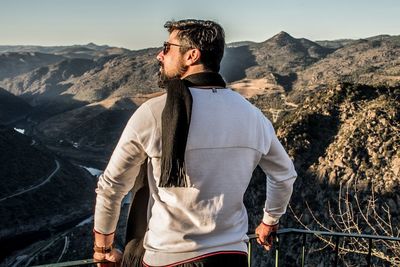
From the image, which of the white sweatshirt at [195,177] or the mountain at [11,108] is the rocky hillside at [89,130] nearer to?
the mountain at [11,108]

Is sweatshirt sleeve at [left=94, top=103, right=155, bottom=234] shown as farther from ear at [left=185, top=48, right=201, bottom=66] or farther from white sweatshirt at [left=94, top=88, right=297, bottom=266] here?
ear at [left=185, top=48, right=201, bottom=66]

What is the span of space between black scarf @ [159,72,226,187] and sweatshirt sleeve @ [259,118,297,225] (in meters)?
0.57

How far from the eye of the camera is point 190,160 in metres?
2.60

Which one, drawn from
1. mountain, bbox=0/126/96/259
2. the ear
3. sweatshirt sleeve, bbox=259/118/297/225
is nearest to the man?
the ear

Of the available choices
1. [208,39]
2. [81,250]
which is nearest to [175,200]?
[208,39]

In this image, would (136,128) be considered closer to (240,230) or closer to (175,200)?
(175,200)

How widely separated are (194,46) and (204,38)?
70 millimetres

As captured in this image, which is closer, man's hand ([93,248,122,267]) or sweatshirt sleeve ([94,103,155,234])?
sweatshirt sleeve ([94,103,155,234])

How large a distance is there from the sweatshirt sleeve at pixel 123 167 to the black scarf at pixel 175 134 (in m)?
0.10

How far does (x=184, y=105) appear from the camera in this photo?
2.56 meters

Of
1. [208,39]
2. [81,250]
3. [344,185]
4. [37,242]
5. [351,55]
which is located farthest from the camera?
[351,55]

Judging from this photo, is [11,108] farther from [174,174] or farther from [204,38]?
[174,174]

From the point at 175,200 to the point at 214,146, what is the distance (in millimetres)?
352

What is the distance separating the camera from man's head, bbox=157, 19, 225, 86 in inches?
108
